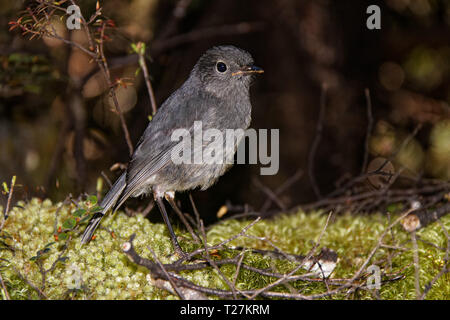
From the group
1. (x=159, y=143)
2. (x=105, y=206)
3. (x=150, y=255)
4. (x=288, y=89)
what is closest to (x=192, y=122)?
(x=159, y=143)

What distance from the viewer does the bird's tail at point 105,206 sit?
3.37 meters

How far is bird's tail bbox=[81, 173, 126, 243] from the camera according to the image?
337 cm

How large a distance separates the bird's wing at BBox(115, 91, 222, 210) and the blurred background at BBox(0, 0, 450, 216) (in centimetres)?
218

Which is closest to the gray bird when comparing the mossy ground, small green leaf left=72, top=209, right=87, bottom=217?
the mossy ground

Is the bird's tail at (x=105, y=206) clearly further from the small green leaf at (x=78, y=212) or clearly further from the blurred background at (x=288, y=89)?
the blurred background at (x=288, y=89)

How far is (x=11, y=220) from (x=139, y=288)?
153 cm

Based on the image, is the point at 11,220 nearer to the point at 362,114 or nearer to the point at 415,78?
the point at 362,114

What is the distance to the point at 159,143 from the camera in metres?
3.76

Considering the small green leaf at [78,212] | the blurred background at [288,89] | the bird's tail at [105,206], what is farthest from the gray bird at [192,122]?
the blurred background at [288,89]

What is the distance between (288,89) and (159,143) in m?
3.34

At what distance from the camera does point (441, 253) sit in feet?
11.1

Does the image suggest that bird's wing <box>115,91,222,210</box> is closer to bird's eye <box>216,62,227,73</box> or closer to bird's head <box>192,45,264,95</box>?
bird's head <box>192,45,264,95</box>

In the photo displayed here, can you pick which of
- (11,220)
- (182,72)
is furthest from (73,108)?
(11,220)

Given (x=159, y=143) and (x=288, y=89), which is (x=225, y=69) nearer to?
(x=159, y=143)
